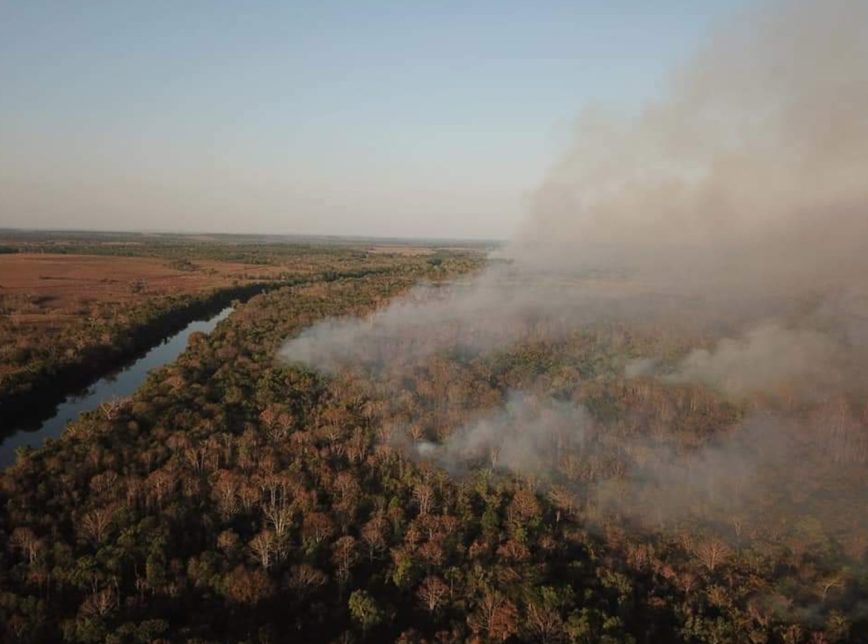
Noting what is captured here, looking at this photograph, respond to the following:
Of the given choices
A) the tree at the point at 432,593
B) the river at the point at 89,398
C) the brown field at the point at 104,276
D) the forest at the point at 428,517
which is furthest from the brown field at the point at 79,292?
the tree at the point at 432,593

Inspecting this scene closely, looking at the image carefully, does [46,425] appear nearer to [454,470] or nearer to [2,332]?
[2,332]

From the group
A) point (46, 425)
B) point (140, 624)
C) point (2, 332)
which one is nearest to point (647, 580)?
point (140, 624)

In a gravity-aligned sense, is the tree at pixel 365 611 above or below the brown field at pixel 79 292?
below

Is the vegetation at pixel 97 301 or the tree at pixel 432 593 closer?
the tree at pixel 432 593

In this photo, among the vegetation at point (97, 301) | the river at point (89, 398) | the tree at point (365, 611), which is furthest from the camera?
the vegetation at point (97, 301)

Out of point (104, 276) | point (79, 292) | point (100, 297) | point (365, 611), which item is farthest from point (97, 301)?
point (365, 611)

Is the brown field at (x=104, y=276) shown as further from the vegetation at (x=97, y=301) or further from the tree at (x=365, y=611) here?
the tree at (x=365, y=611)

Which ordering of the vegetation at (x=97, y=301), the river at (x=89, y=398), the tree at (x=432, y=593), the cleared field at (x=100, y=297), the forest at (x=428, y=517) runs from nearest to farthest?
the forest at (x=428, y=517)
the tree at (x=432, y=593)
the river at (x=89, y=398)
the vegetation at (x=97, y=301)
the cleared field at (x=100, y=297)
